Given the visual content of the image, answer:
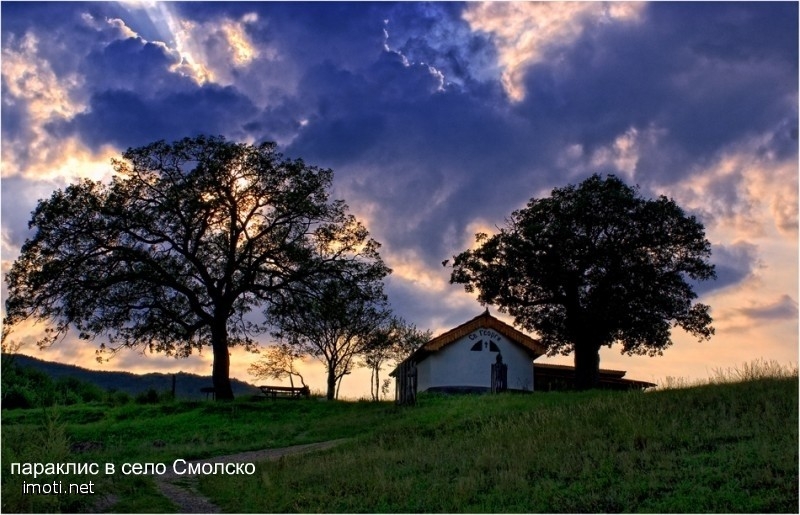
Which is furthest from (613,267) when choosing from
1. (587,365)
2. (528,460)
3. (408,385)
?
(528,460)

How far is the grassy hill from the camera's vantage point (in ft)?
48.1

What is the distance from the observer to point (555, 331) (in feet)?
154

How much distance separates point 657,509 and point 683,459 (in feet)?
10.5

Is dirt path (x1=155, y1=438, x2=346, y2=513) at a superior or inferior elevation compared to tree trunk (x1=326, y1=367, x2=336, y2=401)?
inferior

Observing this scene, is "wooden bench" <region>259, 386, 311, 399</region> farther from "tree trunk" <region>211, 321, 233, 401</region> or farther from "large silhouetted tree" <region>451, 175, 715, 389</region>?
"large silhouetted tree" <region>451, 175, 715, 389</region>

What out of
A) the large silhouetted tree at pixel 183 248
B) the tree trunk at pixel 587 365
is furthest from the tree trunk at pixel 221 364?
the tree trunk at pixel 587 365

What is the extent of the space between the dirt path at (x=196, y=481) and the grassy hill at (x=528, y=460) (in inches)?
14.6

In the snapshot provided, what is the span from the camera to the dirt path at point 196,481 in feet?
54.7

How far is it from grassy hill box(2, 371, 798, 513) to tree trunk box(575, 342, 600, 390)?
52.2ft

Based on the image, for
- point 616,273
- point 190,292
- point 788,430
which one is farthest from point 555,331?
point 788,430

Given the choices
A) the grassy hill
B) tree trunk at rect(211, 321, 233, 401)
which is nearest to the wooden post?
the grassy hill

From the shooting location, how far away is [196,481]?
2038 centimetres

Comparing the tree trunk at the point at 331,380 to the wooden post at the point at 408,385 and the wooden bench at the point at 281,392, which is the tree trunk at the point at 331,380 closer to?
the wooden bench at the point at 281,392

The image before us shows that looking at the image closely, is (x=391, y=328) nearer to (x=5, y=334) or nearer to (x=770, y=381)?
(x=5, y=334)
